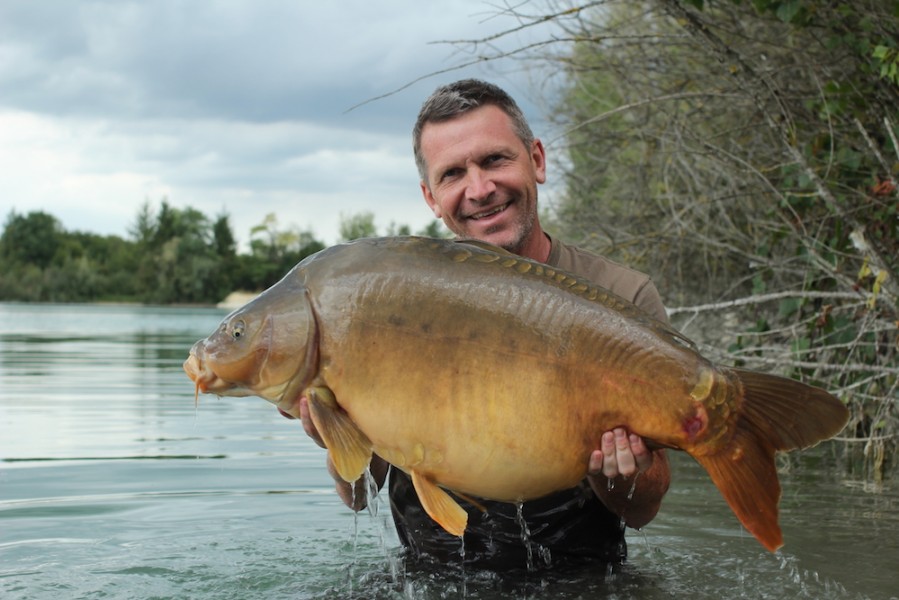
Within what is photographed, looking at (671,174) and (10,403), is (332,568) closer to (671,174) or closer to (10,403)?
(671,174)

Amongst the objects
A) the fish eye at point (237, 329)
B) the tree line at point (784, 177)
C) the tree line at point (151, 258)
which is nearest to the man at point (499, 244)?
the fish eye at point (237, 329)

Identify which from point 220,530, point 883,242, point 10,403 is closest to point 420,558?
point 220,530

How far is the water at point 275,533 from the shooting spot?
370 cm

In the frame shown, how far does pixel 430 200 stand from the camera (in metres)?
3.85

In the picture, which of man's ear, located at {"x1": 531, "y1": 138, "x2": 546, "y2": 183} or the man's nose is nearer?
the man's nose

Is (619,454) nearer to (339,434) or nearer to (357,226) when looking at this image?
(339,434)

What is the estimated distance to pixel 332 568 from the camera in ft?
13.4

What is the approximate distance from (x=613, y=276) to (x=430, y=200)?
0.75 meters

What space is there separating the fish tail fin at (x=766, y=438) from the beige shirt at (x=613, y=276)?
100cm

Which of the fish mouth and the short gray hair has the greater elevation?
the short gray hair

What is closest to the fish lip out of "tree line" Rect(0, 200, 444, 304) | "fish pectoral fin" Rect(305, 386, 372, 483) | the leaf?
"fish pectoral fin" Rect(305, 386, 372, 483)

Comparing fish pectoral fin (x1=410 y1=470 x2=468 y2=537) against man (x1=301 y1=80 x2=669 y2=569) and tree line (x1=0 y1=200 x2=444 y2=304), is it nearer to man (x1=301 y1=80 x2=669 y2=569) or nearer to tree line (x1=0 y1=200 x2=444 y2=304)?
man (x1=301 y1=80 x2=669 y2=569)

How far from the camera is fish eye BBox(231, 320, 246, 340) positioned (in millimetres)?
2672

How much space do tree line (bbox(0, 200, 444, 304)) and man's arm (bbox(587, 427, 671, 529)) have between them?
66.3m
